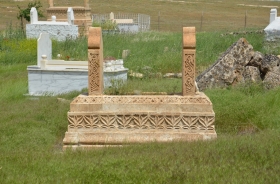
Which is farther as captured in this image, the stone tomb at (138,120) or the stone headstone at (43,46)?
the stone headstone at (43,46)

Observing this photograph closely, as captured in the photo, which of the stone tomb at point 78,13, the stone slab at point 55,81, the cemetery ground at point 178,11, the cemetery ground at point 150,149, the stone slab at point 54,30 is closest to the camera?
the cemetery ground at point 150,149

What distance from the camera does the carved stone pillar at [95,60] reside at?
7.59m

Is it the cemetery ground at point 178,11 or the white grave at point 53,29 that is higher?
the cemetery ground at point 178,11

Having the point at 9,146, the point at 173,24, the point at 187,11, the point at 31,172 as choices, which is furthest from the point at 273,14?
the point at 187,11

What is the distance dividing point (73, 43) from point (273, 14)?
7563 millimetres

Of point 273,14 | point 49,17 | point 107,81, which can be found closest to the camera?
point 107,81

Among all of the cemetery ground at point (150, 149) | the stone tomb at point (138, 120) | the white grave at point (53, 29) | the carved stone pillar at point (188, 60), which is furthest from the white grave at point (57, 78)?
the white grave at point (53, 29)

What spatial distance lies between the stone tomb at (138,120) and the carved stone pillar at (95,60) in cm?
21

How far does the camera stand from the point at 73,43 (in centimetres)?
1909

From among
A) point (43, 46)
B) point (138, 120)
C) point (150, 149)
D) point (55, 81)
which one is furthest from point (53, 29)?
point (150, 149)

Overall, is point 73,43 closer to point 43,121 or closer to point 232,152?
point 43,121

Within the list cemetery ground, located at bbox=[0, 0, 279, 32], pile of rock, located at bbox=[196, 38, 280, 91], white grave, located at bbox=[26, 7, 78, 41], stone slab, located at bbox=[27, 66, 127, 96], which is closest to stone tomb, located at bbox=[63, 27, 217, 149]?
pile of rock, located at bbox=[196, 38, 280, 91]

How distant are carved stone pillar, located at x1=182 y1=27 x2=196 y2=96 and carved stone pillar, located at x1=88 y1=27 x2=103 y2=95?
1.18m

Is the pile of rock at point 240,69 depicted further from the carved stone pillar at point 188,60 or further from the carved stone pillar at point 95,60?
the carved stone pillar at point 95,60
